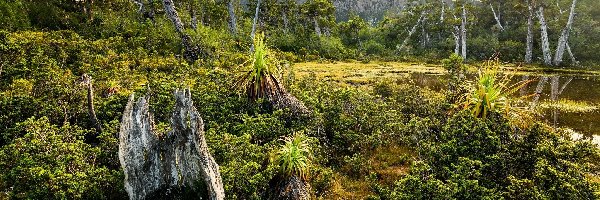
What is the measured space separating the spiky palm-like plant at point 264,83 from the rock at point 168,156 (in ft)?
10.8

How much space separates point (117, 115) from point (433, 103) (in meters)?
7.12

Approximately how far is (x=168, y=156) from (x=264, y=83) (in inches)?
143

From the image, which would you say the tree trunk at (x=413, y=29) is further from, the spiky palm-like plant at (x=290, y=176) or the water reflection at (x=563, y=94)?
the spiky palm-like plant at (x=290, y=176)

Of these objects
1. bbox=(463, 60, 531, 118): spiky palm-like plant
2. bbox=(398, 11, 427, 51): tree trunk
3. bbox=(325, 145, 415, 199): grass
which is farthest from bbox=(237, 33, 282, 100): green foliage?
bbox=(398, 11, 427, 51): tree trunk

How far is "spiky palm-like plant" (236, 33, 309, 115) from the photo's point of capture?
8906 mm

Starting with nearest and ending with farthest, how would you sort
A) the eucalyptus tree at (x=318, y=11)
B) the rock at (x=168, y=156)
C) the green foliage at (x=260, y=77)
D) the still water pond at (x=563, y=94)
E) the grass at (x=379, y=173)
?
the rock at (x=168, y=156) < the grass at (x=379, y=173) < the green foliage at (x=260, y=77) < the still water pond at (x=563, y=94) < the eucalyptus tree at (x=318, y=11)

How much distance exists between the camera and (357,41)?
5184 cm

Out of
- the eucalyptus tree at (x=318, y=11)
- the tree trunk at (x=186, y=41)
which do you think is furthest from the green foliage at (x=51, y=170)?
the eucalyptus tree at (x=318, y=11)

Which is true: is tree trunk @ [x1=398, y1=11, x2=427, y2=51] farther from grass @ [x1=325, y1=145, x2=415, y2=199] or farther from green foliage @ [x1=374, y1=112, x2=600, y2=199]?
green foliage @ [x1=374, y1=112, x2=600, y2=199]

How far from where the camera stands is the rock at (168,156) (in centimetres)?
550

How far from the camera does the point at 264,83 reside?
9086mm

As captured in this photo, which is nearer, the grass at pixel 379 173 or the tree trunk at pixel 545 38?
the grass at pixel 379 173

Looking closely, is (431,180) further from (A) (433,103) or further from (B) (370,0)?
(B) (370,0)

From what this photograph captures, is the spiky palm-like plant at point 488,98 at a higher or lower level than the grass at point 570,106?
higher
